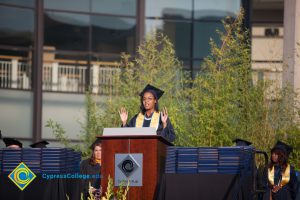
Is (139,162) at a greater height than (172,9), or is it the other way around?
(172,9)

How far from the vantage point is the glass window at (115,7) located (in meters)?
24.7

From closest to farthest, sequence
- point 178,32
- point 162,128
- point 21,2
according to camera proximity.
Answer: point 162,128 < point 21,2 < point 178,32

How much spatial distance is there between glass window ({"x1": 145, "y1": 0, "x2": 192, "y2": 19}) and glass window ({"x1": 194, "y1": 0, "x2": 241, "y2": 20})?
189 millimetres

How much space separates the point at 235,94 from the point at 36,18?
24.6 feet

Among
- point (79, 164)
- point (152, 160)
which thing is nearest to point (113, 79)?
point (79, 164)

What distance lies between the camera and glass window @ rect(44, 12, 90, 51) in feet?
80.1

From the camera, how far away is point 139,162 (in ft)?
39.1

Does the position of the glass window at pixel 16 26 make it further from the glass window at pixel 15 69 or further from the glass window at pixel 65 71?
the glass window at pixel 65 71

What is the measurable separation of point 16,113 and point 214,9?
497 cm

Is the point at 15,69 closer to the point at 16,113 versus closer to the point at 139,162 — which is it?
the point at 16,113

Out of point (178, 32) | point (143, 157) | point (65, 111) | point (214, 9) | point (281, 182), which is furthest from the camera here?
point (214, 9)

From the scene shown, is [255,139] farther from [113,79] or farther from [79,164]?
[79,164]

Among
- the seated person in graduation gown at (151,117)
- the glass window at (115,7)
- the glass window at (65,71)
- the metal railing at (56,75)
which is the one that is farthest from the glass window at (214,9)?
the seated person in graduation gown at (151,117)

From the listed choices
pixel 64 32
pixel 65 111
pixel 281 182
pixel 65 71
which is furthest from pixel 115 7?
pixel 281 182
